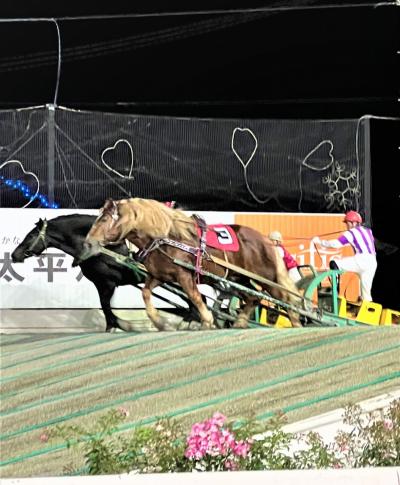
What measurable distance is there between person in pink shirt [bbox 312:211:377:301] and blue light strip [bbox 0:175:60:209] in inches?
83.6

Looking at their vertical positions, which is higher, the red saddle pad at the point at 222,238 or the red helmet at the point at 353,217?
the red helmet at the point at 353,217

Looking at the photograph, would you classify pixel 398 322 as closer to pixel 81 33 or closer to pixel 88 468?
pixel 88 468

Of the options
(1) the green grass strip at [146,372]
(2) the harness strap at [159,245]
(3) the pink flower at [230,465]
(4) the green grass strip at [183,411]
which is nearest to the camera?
(3) the pink flower at [230,465]

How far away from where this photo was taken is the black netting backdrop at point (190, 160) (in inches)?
249

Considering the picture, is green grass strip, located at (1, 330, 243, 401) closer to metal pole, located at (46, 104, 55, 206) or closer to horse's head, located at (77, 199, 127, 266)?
horse's head, located at (77, 199, 127, 266)

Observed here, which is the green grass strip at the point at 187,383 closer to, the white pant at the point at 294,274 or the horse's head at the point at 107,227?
the white pant at the point at 294,274

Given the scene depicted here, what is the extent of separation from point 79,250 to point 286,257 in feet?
4.93

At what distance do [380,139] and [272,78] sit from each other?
0.93 m

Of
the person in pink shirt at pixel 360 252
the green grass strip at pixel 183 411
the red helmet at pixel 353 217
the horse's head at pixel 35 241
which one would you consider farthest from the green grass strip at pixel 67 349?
the red helmet at pixel 353 217

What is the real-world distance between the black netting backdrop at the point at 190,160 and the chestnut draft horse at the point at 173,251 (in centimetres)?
33

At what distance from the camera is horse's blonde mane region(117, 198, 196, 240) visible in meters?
6.00

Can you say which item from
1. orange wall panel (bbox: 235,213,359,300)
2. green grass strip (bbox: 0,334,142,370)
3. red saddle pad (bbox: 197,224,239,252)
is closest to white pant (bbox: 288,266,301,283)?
orange wall panel (bbox: 235,213,359,300)

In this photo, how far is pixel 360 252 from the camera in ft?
20.9

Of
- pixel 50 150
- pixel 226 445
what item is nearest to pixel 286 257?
pixel 226 445
